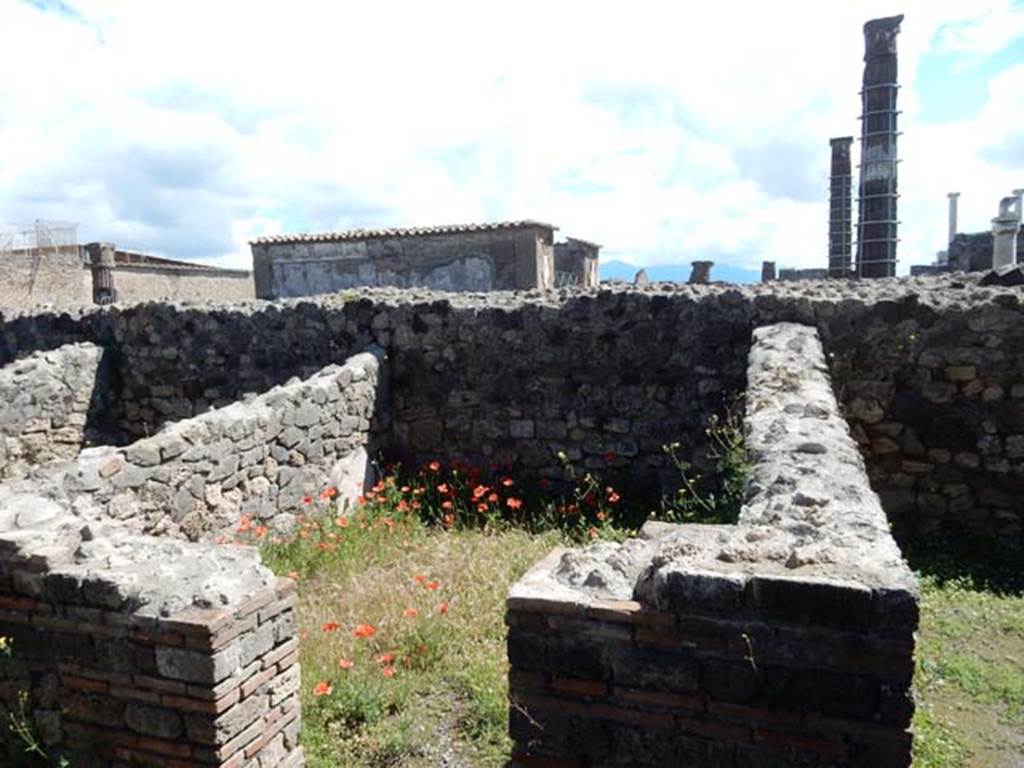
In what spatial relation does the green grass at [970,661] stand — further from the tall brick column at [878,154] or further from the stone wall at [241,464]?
the tall brick column at [878,154]

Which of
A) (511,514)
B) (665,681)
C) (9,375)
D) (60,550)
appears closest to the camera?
(665,681)

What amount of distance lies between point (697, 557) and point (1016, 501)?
15.6 ft

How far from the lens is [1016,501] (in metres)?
5.87

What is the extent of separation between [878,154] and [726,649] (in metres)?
18.2

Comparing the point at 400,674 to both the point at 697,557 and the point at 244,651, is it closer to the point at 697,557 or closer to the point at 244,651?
the point at 244,651

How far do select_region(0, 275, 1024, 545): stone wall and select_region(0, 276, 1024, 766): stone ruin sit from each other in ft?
0.07

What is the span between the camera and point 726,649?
2.29m

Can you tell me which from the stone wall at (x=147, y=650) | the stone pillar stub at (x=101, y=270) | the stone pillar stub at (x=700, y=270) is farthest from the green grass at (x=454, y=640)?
the stone pillar stub at (x=700, y=270)

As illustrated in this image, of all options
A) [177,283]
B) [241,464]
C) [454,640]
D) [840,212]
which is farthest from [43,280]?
Answer: [840,212]

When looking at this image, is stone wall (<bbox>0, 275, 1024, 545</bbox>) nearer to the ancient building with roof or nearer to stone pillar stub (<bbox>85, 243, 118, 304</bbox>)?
the ancient building with roof

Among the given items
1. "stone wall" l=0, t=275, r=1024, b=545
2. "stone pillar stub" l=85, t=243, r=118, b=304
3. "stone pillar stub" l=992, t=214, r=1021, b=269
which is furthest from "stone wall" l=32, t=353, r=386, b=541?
"stone pillar stub" l=992, t=214, r=1021, b=269

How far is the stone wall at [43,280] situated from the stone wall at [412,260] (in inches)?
212

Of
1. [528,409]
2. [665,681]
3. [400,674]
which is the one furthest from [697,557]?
[528,409]

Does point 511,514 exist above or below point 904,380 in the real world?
below
